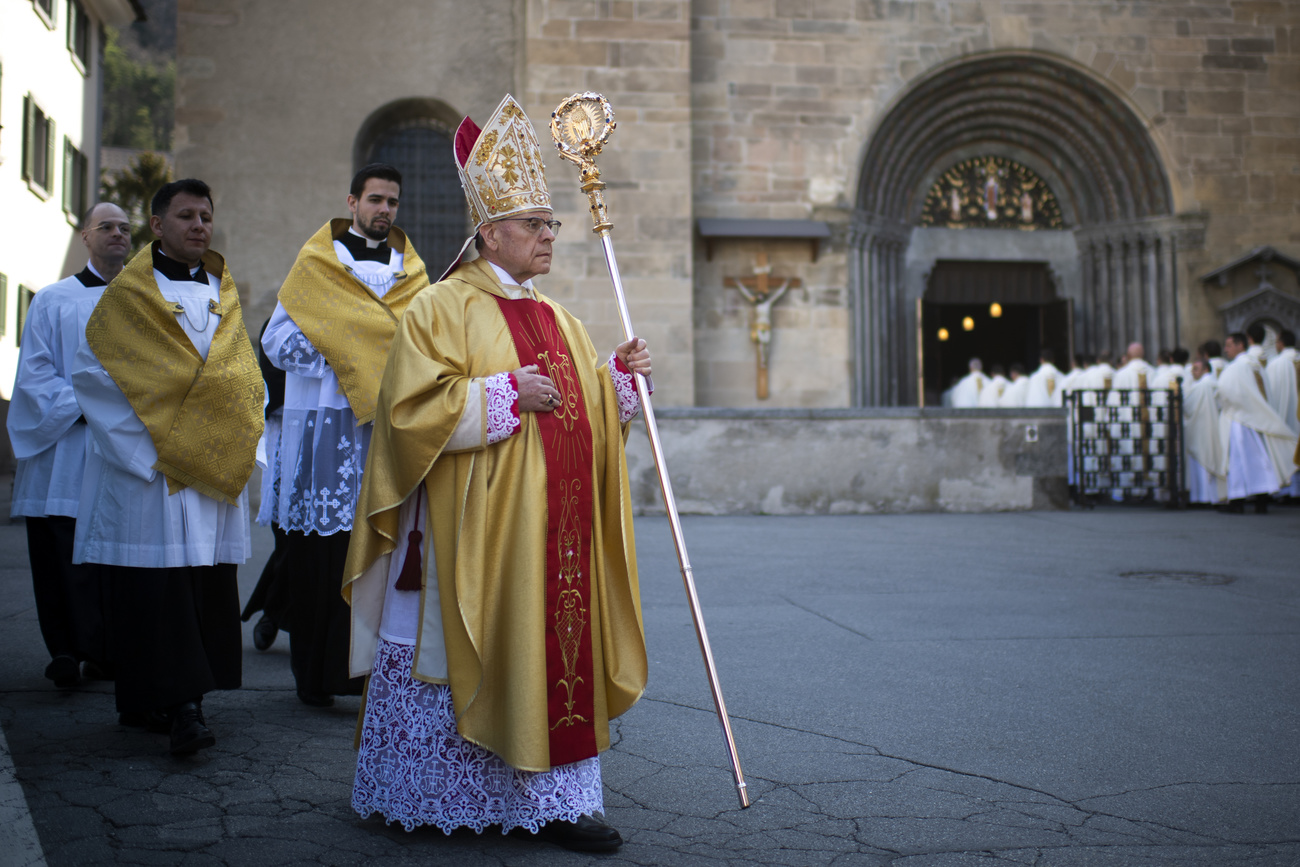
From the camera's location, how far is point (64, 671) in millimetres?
4398

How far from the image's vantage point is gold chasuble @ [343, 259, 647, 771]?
2.83 meters

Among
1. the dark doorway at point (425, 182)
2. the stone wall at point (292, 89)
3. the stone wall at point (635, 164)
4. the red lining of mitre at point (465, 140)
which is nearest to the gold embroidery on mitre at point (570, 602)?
the red lining of mitre at point (465, 140)

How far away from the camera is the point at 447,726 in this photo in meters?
2.87

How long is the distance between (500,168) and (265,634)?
3.09 metres

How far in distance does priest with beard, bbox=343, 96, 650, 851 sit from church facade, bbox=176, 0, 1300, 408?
37.0 feet

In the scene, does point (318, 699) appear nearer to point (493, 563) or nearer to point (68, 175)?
point (493, 563)

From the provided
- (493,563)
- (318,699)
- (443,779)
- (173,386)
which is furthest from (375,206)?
(443,779)

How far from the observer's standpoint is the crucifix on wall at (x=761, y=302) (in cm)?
1555

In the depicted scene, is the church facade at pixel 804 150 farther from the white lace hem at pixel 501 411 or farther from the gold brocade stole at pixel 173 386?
the white lace hem at pixel 501 411

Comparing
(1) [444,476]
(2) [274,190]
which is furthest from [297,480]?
(2) [274,190]

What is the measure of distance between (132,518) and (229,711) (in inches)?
34.3

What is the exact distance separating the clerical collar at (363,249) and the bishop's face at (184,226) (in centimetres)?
56

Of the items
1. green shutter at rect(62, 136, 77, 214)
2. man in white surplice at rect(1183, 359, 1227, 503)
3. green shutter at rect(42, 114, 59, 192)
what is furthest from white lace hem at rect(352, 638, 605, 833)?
green shutter at rect(62, 136, 77, 214)

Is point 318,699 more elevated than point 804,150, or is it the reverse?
point 804,150
